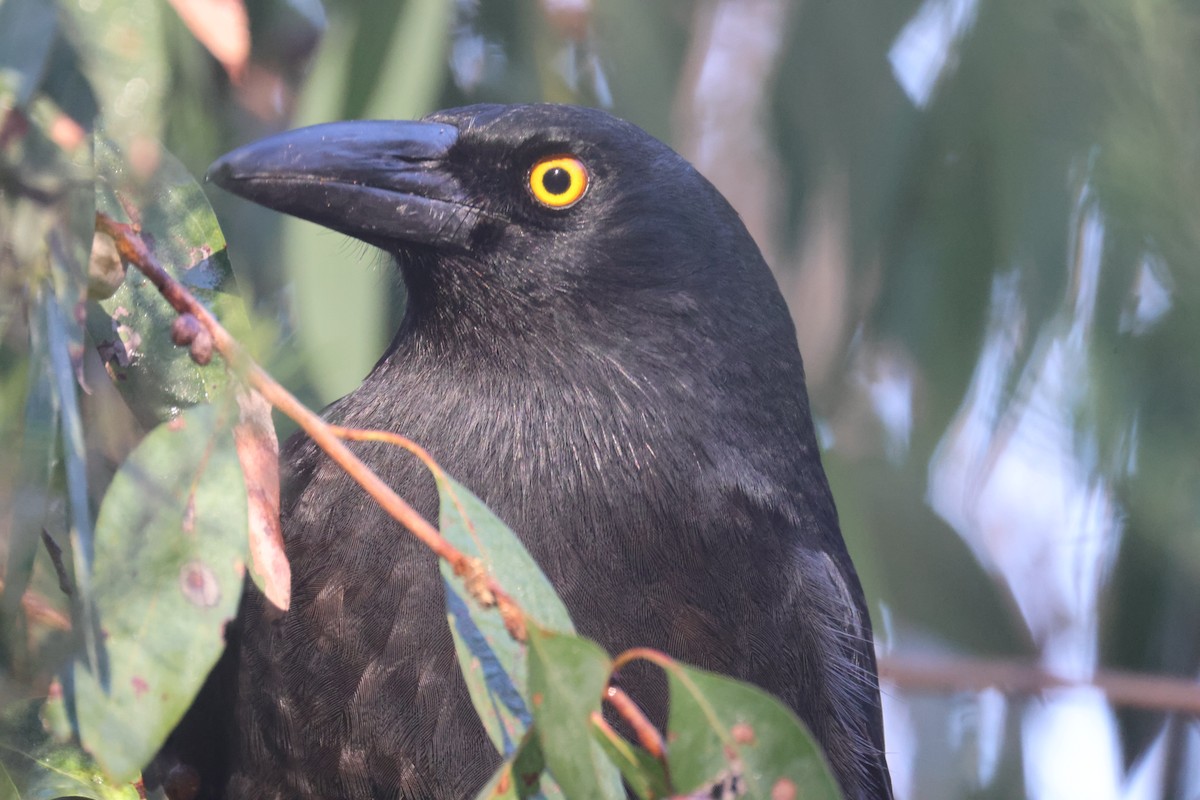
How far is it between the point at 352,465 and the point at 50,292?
266mm

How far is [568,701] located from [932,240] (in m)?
2.20

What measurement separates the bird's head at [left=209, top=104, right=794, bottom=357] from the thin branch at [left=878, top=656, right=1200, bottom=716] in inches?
46.3

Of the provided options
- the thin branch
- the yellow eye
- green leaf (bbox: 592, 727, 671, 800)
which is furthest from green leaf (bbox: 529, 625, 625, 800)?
the thin branch

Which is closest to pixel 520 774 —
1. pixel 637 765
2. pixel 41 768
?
pixel 637 765

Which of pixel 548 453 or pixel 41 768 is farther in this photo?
pixel 548 453

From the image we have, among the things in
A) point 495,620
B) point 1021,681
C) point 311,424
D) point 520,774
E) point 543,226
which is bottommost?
point 1021,681

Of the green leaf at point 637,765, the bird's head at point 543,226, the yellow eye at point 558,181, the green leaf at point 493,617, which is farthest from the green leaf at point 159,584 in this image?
the yellow eye at point 558,181

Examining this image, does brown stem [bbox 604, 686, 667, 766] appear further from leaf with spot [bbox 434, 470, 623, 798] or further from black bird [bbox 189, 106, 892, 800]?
black bird [bbox 189, 106, 892, 800]

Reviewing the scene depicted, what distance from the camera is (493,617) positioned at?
1105mm

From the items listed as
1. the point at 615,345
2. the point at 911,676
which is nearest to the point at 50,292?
the point at 615,345

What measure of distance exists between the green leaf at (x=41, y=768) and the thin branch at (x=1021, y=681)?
2129 millimetres

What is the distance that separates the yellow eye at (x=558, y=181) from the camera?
210 centimetres

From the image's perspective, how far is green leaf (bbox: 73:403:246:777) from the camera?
40.7 inches

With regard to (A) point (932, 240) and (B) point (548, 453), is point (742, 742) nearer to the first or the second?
(B) point (548, 453)
